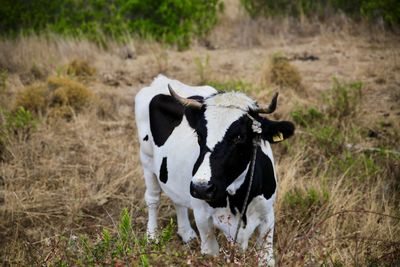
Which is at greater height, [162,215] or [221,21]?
[221,21]

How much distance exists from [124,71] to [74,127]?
269 centimetres

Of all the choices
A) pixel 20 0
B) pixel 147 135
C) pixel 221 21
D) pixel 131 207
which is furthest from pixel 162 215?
pixel 20 0

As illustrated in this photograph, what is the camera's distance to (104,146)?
289 inches

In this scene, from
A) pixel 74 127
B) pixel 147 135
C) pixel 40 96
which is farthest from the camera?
pixel 40 96

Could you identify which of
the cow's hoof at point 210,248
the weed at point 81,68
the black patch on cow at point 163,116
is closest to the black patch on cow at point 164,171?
the black patch on cow at point 163,116

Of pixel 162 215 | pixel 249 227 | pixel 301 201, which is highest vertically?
pixel 249 227

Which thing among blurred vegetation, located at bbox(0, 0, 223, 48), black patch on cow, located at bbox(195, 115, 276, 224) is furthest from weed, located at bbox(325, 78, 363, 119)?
blurred vegetation, located at bbox(0, 0, 223, 48)

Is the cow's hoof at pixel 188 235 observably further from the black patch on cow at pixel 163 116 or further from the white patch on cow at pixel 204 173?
the white patch on cow at pixel 204 173

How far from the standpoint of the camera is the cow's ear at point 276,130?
12.7ft

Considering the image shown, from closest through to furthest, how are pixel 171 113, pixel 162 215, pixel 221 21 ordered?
pixel 171 113, pixel 162 215, pixel 221 21

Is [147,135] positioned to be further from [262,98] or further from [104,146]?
[262,98]

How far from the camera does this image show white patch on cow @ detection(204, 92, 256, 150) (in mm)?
3629

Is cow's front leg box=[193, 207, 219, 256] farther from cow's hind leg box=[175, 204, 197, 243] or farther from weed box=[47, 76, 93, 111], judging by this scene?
weed box=[47, 76, 93, 111]

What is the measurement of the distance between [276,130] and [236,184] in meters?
0.52
